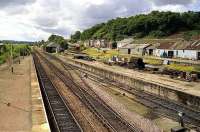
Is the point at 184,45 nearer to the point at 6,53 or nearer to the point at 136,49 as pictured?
the point at 136,49

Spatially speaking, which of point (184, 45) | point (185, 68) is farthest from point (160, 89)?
point (184, 45)

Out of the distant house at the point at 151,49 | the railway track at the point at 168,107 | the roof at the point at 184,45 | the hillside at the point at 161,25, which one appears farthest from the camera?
the hillside at the point at 161,25

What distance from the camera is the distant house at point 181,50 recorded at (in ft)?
192

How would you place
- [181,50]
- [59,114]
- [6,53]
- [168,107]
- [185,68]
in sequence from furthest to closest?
1. [6,53]
2. [181,50]
3. [185,68]
4. [168,107]
5. [59,114]

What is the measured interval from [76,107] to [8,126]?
7919 millimetres

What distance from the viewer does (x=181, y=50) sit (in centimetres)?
6241

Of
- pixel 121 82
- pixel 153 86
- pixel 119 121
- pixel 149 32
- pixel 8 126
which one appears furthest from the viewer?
pixel 149 32

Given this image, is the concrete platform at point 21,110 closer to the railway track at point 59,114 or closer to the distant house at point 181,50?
the railway track at point 59,114

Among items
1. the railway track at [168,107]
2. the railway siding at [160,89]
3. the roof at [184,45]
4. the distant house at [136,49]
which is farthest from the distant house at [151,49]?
the railway track at [168,107]

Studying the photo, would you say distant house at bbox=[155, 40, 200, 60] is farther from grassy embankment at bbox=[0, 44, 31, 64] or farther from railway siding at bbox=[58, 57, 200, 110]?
grassy embankment at bbox=[0, 44, 31, 64]

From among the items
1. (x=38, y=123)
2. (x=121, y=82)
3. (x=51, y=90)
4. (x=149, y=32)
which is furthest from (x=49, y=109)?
(x=149, y=32)

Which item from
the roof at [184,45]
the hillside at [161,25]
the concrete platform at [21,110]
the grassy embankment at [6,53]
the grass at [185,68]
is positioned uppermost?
the hillside at [161,25]

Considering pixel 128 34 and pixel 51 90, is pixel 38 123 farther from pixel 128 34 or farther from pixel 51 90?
pixel 128 34

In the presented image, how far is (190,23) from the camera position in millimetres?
120688
